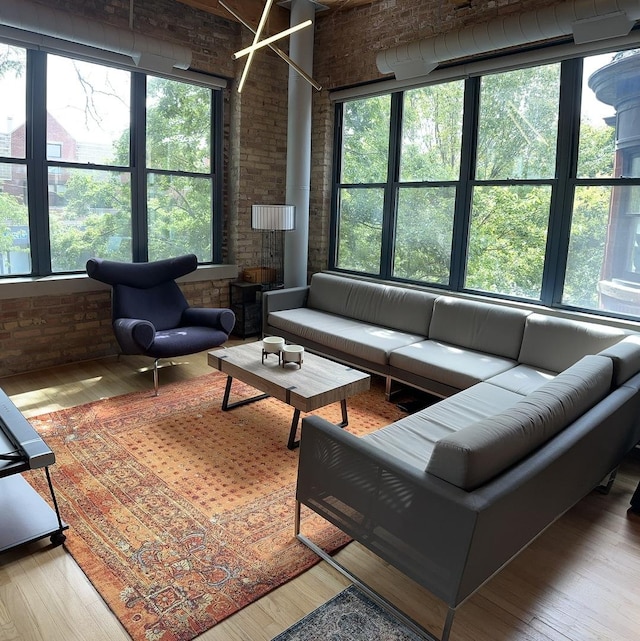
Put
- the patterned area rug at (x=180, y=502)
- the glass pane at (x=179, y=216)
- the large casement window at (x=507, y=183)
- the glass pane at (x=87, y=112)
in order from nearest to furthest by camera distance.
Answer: the patterned area rug at (x=180, y=502)
the large casement window at (x=507, y=183)
the glass pane at (x=87, y=112)
the glass pane at (x=179, y=216)

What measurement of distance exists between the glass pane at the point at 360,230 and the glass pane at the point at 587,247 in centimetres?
199

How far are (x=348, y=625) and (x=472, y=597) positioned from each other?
0.55 meters

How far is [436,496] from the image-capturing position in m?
1.75

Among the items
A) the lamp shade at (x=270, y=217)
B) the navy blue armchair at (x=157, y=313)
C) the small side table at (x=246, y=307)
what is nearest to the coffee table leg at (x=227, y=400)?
the navy blue armchair at (x=157, y=313)

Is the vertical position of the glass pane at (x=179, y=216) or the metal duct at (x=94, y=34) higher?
the metal duct at (x=94, y=34)

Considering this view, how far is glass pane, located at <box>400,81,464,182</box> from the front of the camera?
475 centimetres

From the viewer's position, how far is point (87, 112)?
475cm

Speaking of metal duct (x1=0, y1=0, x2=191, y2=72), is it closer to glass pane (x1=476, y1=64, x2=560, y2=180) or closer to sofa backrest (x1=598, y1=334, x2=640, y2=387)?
glass pane (x1=476, y1=64, x2=560, y2=180)

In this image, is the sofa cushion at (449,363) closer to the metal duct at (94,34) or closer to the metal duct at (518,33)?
the metal duct at (518,33)

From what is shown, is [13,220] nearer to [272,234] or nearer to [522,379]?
[272,234]

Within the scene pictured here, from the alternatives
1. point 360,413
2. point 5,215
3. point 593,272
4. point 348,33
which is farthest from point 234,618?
point 348,33

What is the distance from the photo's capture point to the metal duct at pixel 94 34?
390 centimetres

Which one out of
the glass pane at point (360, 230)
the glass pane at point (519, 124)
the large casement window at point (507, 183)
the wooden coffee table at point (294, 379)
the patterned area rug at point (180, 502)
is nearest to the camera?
the patterned area rug at point (180, 502)

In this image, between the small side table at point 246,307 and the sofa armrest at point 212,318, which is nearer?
the sofa armrest at point 212,318
